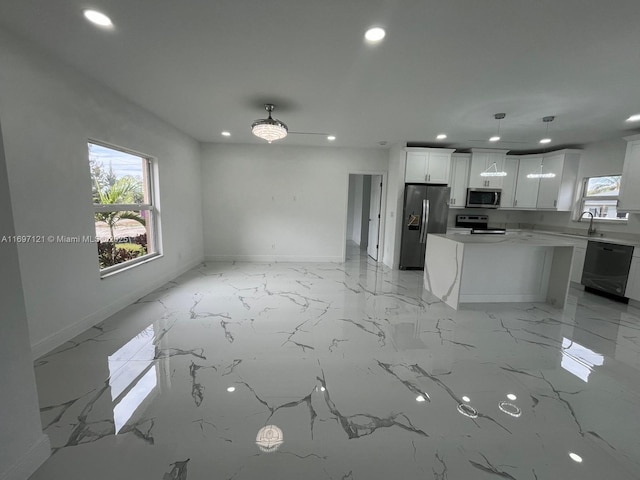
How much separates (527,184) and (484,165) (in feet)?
3.33

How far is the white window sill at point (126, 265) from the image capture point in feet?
9.85

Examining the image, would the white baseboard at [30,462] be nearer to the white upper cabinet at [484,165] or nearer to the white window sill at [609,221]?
the white upper cabinet at [484,165]

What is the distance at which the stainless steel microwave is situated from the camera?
5.47m

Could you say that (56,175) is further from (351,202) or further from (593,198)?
(593,198)

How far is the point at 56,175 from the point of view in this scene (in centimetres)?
230

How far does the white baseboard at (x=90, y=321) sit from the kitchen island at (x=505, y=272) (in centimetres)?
408

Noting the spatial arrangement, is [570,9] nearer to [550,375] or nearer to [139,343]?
[550,375]

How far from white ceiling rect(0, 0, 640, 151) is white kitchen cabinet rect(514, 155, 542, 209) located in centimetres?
171

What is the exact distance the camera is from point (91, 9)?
5.56 feet

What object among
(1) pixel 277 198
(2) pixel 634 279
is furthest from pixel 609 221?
(1) pixel 277 198

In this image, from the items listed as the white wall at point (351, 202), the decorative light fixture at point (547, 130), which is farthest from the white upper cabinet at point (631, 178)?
the white wall at point (351, 202)

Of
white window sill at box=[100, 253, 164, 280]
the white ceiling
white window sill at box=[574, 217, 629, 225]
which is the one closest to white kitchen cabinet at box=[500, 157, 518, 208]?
white window sill at box=[574, 217, 629, 225]

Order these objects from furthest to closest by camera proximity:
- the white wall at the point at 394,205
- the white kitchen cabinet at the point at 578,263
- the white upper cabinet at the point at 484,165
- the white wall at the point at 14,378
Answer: the white upper cabinet at the point at 484,165
the white wall at the point at 394,205
the white kitchen cabinet at the point at 578,263
the white wall at the point at 14,378

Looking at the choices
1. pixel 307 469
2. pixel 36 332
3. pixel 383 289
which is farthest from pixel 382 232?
pixel 36 332
